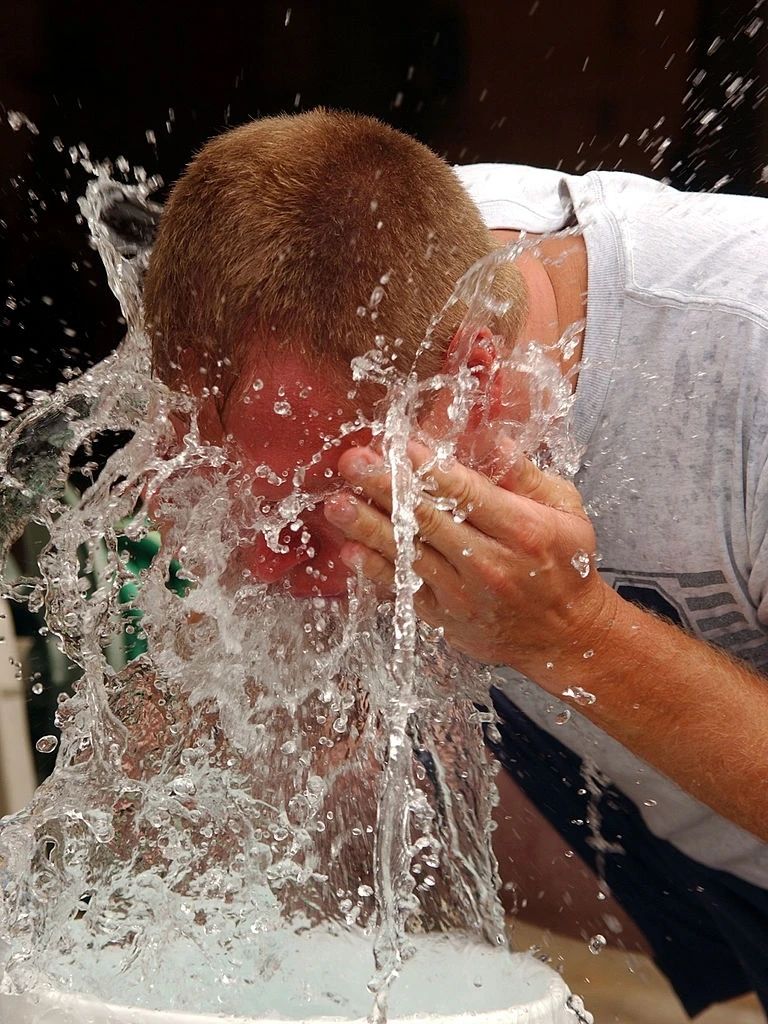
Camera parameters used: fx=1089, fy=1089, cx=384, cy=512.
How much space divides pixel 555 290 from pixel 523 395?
0.12m

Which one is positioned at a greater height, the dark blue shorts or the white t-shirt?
the white t-shirt

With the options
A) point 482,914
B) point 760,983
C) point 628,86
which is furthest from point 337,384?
point 628,86

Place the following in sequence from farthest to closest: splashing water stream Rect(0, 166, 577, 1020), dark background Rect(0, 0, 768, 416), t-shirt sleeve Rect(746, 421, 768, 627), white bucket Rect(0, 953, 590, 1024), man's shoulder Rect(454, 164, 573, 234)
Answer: dark background Rect(0, 0, 768, 416), man's shoulder Rect(454, 164, 573, 234), t-shirt sleeve Rect(746, 421, 768, 627), splashing water stream Rect(0, 166, 577, 1020), white bucket Rect(0, 953, 590, 1024)

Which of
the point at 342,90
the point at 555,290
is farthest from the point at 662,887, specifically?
the point at 342,90

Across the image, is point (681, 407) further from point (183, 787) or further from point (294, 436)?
point (183, 787)

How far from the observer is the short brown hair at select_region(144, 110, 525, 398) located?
2.46 feet

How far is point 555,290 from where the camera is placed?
91 cm

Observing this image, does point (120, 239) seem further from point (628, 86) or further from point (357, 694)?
point (628, 86)

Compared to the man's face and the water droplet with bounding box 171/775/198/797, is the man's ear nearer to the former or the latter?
the man's face

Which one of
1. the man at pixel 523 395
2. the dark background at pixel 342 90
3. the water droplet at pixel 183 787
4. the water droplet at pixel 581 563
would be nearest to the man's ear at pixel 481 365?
the man at pixel 523 395

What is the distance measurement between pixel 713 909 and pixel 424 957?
0.50 m

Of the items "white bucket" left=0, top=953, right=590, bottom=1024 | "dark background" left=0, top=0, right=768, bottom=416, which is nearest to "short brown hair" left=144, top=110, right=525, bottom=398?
"white bucket" left=0, top=953, right=590, bottom=1024

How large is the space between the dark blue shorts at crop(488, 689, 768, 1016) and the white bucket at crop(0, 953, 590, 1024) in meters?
0.49

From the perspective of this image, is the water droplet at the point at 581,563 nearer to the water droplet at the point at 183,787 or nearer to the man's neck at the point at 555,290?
the man's neck at the point at 555,290
